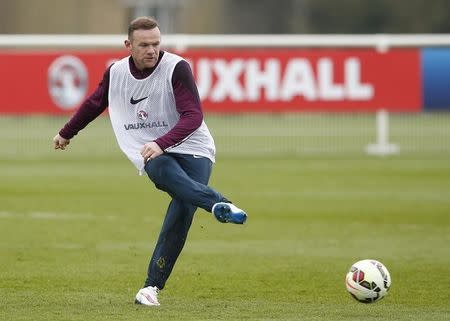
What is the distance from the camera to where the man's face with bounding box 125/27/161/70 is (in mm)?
9363

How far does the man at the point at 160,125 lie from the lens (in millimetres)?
9383

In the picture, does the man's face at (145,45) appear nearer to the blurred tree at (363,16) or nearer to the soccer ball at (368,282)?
the soccer ball at (368,282)

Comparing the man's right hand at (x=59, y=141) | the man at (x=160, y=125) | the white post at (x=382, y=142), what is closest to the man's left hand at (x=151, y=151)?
the man at (x=160, y=125)

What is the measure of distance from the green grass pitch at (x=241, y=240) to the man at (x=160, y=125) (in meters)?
0.60

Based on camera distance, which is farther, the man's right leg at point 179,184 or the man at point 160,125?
the man at point 160,125

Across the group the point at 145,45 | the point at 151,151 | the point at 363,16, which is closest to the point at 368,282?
the point at 151,151

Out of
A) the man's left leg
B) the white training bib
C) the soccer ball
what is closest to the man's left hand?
the white training bib

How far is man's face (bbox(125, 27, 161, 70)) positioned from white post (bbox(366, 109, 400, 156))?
17.3 m

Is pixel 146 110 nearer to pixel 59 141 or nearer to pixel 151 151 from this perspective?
pixel 151 151

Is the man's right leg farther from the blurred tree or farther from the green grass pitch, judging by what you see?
the blurred tree

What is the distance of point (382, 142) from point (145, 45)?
17822 millimetres

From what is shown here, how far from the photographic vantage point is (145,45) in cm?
943

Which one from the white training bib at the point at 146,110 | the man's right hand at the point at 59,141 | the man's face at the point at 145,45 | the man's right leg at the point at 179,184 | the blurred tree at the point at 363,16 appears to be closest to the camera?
the man's right leg at the point at 179,184

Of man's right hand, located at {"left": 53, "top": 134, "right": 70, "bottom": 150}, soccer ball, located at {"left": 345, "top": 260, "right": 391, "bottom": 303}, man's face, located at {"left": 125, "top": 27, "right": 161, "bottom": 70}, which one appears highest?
man's face, located at {"left": 125, "top": 27, "right": 161, "bottom": 70}
